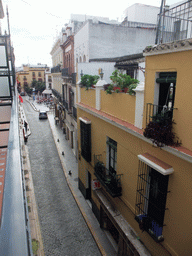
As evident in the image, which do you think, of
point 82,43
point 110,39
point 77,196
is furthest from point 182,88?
point 82,43

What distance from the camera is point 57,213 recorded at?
11.9 m

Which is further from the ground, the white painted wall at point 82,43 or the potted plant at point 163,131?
the white painted wall at point 82,43

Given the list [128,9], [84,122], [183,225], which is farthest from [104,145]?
[128,9]

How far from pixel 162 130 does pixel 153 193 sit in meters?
2.15

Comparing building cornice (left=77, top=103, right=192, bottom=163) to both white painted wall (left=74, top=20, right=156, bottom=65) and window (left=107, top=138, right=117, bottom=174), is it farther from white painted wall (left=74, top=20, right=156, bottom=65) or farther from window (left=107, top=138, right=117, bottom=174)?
white painted wall (left=74, top=20, right=156, bottom=65)

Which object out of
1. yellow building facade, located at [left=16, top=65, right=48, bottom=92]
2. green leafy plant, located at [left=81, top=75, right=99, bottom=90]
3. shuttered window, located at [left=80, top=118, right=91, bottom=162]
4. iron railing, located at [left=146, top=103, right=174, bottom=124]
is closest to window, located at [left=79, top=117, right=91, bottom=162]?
shuttered window, located at [left=80, top=118, right=91, bottom=162]

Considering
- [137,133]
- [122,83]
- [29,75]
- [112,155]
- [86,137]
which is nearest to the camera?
[137,133]

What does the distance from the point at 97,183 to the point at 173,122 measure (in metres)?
6.00

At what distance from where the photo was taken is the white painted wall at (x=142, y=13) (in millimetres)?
17953

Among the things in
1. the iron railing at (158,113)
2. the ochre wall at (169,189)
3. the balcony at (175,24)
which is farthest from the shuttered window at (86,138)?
the balcony at (175,24)

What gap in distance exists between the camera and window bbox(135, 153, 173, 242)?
521 cm

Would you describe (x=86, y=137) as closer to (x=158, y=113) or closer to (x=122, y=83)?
(x=122, y=83)

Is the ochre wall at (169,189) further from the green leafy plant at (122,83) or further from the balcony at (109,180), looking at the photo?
the green leafy plant at (122,83)

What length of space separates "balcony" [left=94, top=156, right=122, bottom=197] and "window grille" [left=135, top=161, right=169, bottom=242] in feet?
3.97
